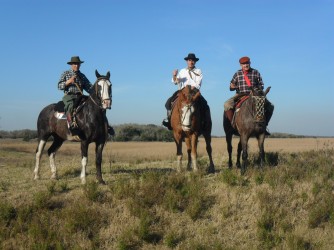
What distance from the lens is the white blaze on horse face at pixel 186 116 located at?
1182 centimetres

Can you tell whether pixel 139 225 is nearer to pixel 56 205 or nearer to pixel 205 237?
pixel 205 237

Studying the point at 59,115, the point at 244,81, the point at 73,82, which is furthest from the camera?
the point at 244,81

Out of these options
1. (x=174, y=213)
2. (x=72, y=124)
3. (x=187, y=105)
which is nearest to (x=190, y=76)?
(x=187, y=105)

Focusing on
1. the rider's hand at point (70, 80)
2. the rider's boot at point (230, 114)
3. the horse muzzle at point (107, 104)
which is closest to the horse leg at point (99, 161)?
the horse muzzle at point (107, 104)

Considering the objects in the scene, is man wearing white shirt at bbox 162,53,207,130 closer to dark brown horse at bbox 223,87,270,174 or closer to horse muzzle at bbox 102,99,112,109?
dark brown horse at bbox 223,87,270,174

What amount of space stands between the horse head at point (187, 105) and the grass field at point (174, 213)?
64.0 inches

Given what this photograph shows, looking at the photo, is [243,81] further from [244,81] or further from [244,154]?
[244,154]

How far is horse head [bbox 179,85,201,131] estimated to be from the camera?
1183cm

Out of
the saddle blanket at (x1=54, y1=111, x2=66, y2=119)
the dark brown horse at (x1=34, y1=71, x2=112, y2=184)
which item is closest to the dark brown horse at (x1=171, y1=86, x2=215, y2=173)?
the dark brown horse at (x1=34, y1=71, x2=112, y2=184)

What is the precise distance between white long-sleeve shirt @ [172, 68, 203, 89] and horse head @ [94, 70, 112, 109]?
285 cm

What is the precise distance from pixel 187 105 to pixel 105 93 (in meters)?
2.61

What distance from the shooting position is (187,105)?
11.9 metres

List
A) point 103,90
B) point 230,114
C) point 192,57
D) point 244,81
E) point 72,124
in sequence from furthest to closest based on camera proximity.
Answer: point 230,114
point 244,81
point 192,57
point 72,124
point 103,90

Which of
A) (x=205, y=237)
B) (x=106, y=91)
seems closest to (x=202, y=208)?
(x=205, y=237)
